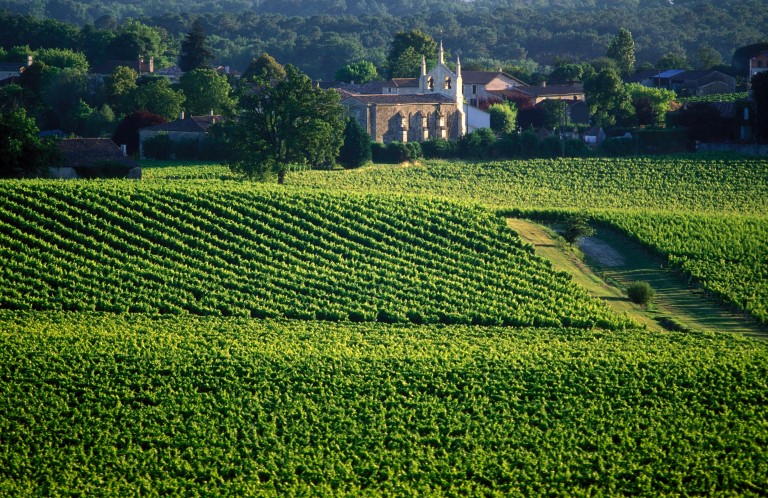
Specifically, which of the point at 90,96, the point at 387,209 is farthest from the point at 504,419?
the point at 90,96

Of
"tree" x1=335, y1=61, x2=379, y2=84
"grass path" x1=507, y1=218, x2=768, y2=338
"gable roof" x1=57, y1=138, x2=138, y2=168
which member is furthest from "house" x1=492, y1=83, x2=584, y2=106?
"grass path" x1=507, y1=218, x2=768, y2=338

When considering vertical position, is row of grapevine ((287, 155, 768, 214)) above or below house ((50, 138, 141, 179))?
below

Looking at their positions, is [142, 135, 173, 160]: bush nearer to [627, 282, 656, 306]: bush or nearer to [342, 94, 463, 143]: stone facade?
[342, 94, 463, 143]: stone facade

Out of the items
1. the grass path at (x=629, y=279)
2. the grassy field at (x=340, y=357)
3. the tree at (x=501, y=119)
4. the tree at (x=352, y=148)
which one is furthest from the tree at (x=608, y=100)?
the grass path at (x=629, y=279)

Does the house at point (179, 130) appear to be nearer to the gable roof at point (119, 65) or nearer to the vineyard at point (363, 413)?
the gable roof at point (119, 65)

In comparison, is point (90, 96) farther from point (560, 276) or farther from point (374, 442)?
point (374, 442)

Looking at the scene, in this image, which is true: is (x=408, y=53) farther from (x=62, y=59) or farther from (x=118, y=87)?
(x=62, y=59)
